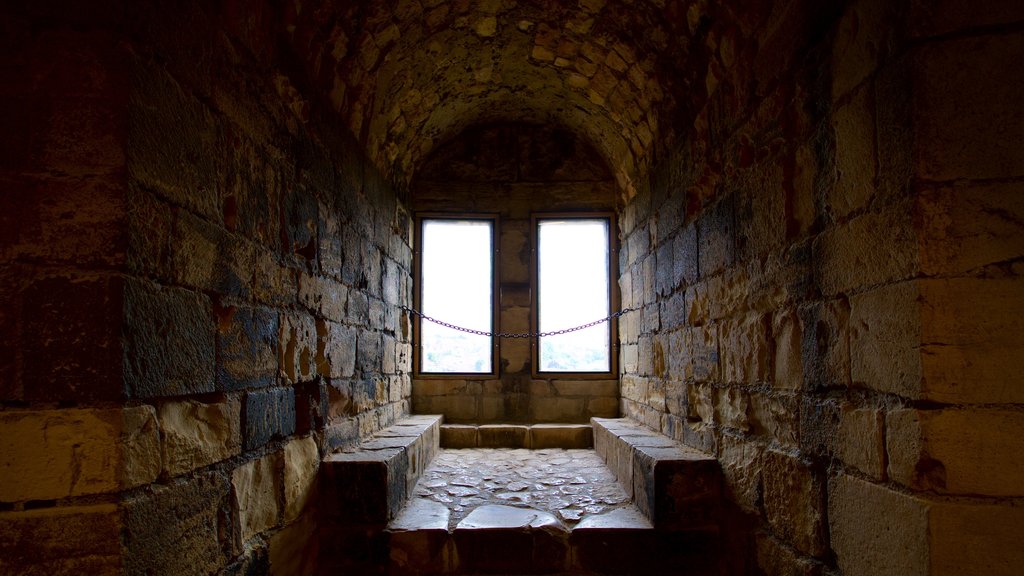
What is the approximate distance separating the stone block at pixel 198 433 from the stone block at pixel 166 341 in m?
0.06

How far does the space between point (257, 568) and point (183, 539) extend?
20.9 inches

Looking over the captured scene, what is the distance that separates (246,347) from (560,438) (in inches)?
127

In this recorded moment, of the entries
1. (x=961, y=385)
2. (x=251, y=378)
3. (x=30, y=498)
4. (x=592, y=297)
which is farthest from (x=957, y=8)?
(x=592, y=297)

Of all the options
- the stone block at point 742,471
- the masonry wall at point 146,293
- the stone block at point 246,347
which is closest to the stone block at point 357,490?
the masonry wall at point 146,293

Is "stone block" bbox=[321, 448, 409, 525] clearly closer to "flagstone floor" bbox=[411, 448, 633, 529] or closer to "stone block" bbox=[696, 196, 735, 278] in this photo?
"flagstone floor" bbox=[411, 448, 633, 529]

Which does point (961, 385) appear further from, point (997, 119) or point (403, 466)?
point (403, 466)

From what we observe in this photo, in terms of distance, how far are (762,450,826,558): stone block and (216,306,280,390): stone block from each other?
2.00 meters

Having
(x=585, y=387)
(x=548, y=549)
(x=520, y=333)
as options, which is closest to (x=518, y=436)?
(x=585, y=387)

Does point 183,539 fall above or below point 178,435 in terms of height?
below

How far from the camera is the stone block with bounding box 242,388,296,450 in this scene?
6.59 feet

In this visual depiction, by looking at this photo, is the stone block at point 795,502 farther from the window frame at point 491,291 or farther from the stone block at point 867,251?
the window frame at point 491,291

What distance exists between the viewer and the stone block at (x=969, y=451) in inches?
53.6

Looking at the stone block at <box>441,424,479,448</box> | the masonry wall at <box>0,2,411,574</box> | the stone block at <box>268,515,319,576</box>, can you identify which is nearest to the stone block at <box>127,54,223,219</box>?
the masonry wall at <box>0,2,411,574</box>

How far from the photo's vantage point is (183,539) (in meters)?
1.58
